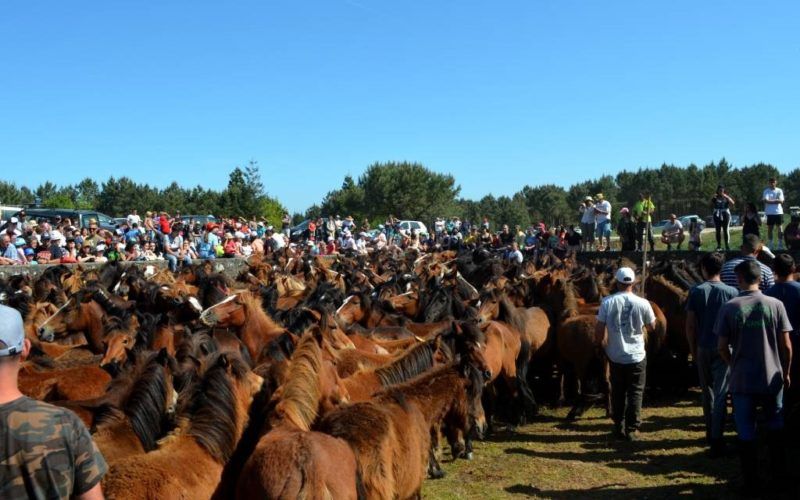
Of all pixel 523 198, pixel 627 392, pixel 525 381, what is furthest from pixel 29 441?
pixel 523 198

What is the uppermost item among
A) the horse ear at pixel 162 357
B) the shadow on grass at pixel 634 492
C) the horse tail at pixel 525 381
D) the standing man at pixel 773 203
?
the standing man at pixel 773 203

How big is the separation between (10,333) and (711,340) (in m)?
6.95

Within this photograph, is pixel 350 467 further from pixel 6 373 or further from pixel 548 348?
pixel 548 348

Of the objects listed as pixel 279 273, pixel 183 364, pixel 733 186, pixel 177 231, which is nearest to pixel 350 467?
pixel 183 364

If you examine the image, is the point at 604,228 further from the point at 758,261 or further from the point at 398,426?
the point at 398,426

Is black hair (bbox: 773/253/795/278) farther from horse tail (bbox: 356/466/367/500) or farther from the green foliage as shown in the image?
the green foliage

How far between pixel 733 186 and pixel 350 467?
79624 millimetres

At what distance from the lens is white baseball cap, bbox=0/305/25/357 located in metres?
2.43

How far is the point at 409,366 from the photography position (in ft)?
21.2

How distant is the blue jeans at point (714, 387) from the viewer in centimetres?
731

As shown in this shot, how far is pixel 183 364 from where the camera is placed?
6562mm

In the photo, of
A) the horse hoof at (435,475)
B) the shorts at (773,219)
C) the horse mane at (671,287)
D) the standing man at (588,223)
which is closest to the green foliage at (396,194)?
the standing man at (588,223)

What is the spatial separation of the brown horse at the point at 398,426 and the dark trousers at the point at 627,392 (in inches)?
137

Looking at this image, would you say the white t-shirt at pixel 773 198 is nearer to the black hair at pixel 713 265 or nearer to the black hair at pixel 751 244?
the black hair at pixel 751 244
